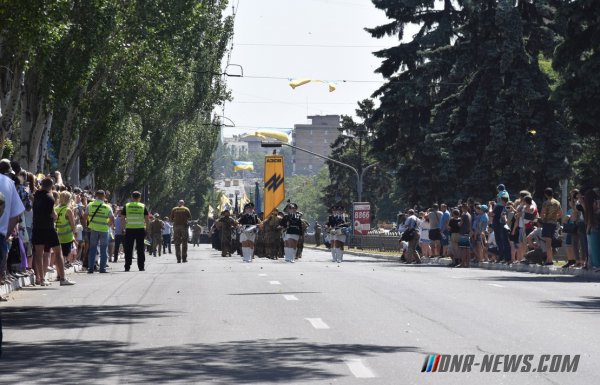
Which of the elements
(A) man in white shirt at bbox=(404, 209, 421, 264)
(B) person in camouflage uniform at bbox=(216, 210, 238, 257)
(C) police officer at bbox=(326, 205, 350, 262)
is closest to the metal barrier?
(B) person in camouflage uniform at bbox=(216, 210, 238, 257)

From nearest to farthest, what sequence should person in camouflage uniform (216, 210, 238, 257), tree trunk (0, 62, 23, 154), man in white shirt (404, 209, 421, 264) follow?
tree trunk (0, 62, 23, 154) < man in white shirt (404, 209, 421, 264) < person in camouflage uniform (216, 210, 238, 257)

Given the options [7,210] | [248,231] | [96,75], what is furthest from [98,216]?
[7,210]

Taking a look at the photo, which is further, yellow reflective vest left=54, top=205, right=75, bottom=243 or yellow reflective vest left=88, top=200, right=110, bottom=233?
yellow reflective vest left=88, top=200, right=110, bottom=233

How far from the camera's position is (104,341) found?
1345 centimetres

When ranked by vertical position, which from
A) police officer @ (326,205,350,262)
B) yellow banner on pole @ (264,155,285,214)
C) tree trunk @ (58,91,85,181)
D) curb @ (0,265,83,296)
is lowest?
curb @ (0,265,83,296)

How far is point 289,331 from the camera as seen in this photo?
1438 centimetres

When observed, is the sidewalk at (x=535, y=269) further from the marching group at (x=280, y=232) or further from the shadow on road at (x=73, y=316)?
the shadow on road at (x=73, y=316)

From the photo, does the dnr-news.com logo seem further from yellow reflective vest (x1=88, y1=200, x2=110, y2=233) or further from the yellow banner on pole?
the yellow banner on pole

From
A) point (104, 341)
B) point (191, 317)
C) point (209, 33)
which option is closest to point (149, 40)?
point (209, 33)

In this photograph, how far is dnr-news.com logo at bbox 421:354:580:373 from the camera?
1092 centimetres

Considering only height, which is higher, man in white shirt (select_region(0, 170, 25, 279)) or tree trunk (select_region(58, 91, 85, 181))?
tree trunk (select_region(58, 91, 85, 181))

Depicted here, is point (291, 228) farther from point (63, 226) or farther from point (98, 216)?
point (63, 226)

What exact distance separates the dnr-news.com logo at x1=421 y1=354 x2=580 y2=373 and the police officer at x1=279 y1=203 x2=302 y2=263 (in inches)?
1175

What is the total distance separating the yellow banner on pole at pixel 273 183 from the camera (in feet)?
161
